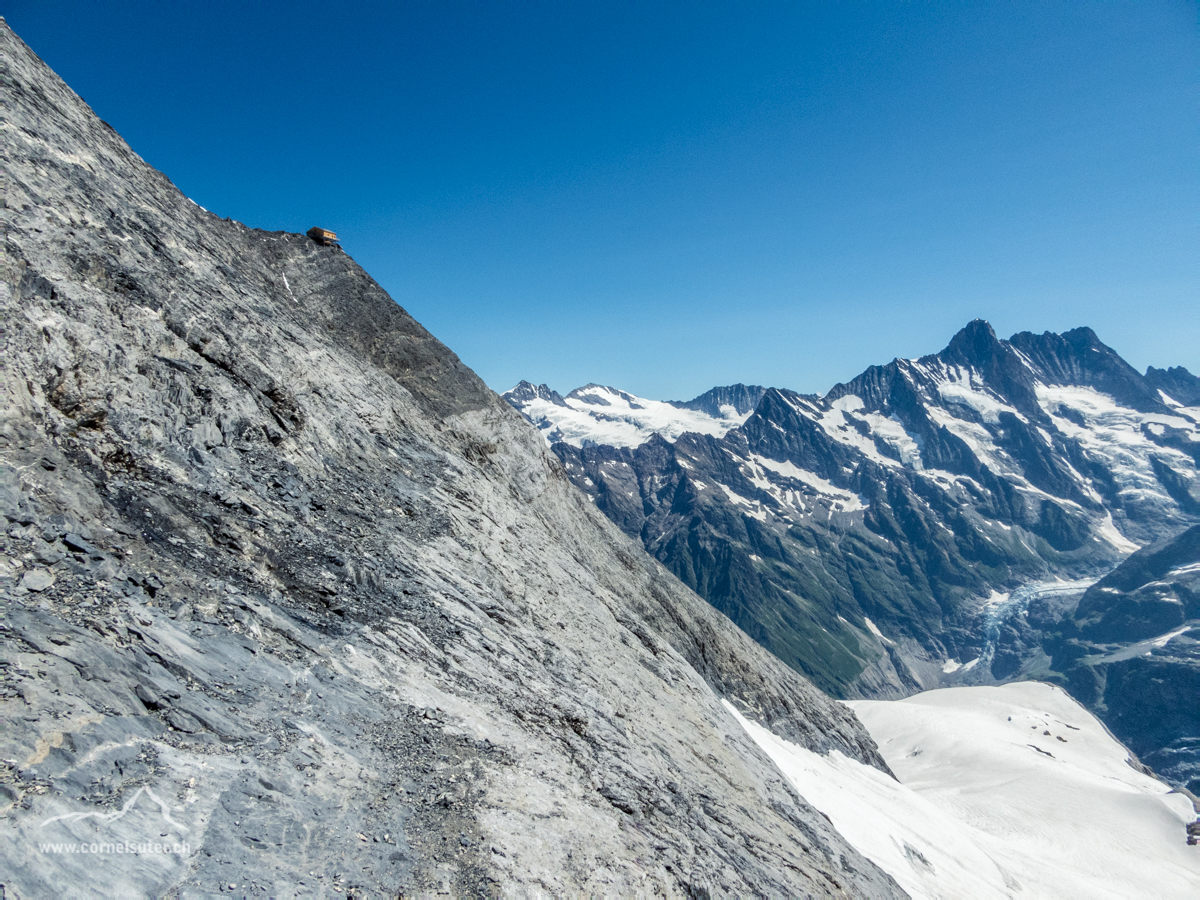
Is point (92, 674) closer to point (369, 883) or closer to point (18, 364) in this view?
point (369, 883)

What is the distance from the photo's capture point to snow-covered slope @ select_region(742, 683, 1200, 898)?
36.8 meters

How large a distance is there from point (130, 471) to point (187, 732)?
797 cm

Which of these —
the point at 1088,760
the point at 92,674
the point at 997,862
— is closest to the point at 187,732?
the point at 92,674

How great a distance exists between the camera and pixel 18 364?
1387 centimetres

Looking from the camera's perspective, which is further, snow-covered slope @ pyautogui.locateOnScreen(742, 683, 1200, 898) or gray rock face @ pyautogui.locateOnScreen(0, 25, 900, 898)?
snow-covered slope @ pyautogui.locateOnScreen(742, 683, 1200, 898)

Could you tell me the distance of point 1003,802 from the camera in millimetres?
76750

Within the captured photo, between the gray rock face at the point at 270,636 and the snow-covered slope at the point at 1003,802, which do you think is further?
the snow-covered slope at the point at 1003,802

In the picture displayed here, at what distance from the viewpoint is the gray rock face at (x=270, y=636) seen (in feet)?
33.0

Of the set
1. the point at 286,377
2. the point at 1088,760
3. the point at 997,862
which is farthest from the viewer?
the point at 1088,760

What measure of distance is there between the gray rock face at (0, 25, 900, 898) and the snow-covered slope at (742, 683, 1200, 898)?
9919mm

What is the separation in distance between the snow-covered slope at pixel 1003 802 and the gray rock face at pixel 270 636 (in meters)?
9.92

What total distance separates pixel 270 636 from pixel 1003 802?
10284 cm

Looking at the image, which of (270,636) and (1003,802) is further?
(1003,802)

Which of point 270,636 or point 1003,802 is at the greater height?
point 1003,802
